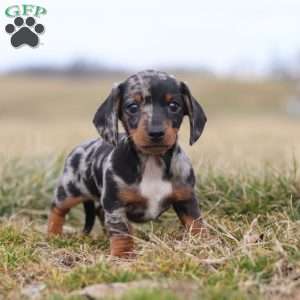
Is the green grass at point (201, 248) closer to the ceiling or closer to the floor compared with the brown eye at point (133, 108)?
closer to the floor

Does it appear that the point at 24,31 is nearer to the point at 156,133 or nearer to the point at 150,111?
the point at 150,111

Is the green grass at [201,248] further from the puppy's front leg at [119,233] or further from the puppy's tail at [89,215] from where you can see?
the puppy's tail at [89,215]

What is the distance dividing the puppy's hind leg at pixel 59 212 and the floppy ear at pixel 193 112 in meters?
1.29

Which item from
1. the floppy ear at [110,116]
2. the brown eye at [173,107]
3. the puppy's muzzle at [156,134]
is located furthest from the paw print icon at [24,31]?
the puppy's muzzle at [156,134]

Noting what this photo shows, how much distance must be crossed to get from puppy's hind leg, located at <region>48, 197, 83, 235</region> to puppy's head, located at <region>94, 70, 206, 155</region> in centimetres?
101

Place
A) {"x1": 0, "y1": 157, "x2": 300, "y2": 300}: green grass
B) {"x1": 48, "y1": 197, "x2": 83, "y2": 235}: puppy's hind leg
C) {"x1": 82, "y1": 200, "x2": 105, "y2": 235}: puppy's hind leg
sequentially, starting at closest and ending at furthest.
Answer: {"x1": 0, "y1": 157, "x2": 300, "y2": 300}: green grass → {"x1": 48, "y1": 197, "x2": 83, "y2": 235}: puppy's hind leg → {"x1": 82, "y1": 200, "x2": 105, "y2": 235}: puppy's hind leg

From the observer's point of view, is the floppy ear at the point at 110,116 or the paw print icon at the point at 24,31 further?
the paw print icon at the point at 24,31

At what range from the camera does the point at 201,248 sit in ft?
13.6

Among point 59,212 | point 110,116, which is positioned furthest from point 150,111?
point 59,212

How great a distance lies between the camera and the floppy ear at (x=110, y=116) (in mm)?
4520

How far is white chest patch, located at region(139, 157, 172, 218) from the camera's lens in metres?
4.50

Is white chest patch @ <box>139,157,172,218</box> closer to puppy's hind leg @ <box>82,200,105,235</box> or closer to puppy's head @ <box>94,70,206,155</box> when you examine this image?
puppy's head @ <box>94,70,206,155</box>

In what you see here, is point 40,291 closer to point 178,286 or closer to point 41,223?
point 178,286

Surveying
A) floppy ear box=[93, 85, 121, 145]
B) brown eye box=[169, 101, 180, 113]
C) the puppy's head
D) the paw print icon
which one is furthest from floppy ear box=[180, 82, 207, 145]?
the paw print icon
